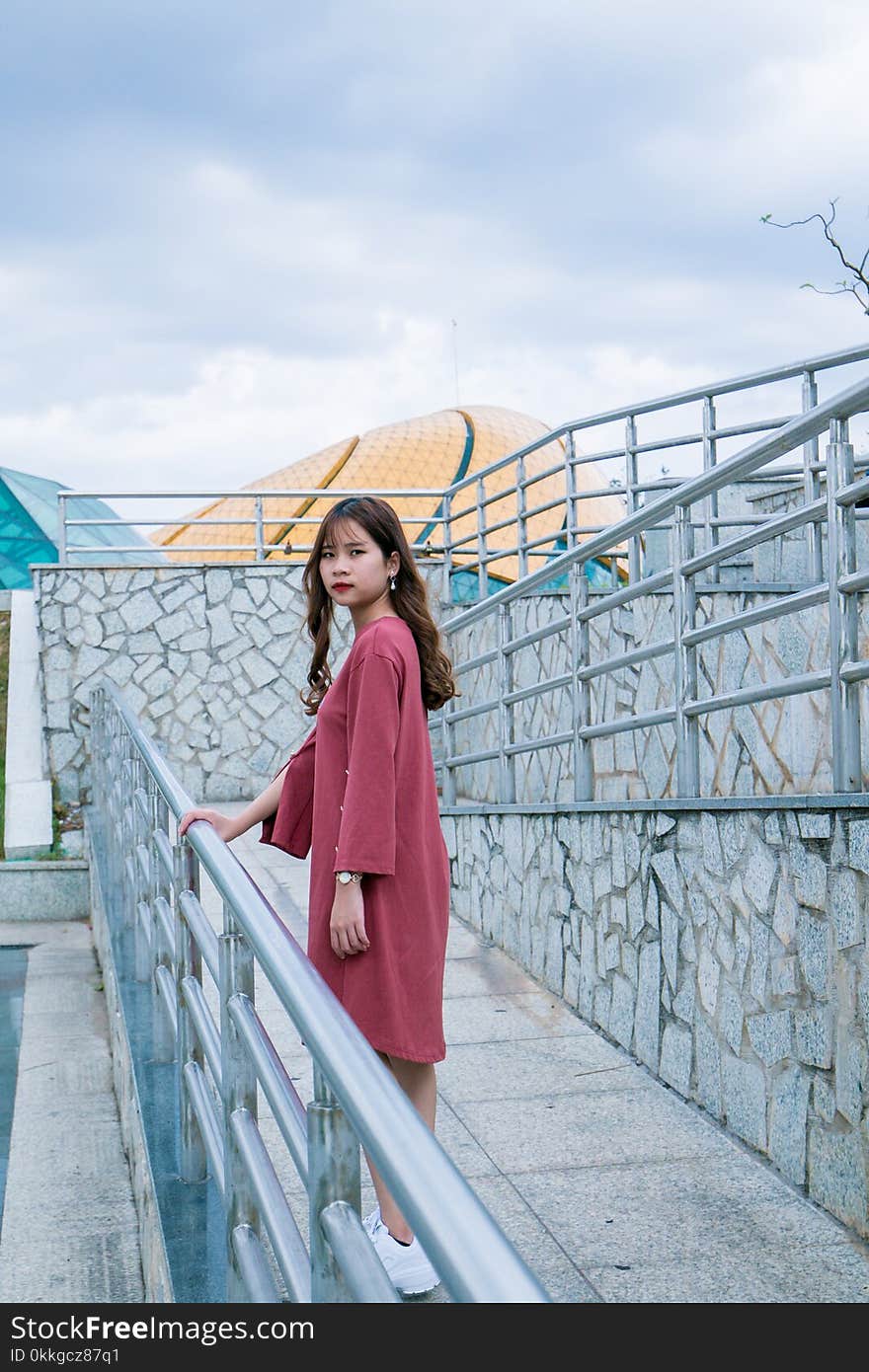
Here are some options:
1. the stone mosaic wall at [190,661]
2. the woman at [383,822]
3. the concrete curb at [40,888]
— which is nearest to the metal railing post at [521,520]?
the stone mosaic wall at [190,661]

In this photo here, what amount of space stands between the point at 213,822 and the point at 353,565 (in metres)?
0.65

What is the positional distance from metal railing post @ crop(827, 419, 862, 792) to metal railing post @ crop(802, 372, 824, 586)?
3.32m

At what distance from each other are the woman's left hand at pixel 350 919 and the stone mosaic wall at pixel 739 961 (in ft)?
4.12

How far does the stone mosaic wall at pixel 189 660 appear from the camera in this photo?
1315cm

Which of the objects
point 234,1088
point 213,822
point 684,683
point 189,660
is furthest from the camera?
point 189,660

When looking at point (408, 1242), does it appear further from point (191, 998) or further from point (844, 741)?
point (844, 741)

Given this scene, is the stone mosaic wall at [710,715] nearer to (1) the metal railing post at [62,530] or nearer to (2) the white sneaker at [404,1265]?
(2) the white sneaker at [404,1265]

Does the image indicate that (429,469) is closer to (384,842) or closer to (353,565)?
(353,565)

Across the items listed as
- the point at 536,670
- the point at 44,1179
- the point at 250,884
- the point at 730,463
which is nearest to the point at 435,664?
the point at 250,884

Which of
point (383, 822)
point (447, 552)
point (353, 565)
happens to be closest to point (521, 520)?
point (447, 552)

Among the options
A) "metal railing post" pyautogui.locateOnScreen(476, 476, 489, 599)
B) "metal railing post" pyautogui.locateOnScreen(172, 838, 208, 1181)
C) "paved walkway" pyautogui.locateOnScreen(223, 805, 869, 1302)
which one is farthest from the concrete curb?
"metal railing post" pyautogui.locateOnScreen(172, 838, 208, 1181)

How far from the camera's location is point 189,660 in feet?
43.7

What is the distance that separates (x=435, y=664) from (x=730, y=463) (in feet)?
5.34

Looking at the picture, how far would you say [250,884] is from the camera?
2082 millimetres
